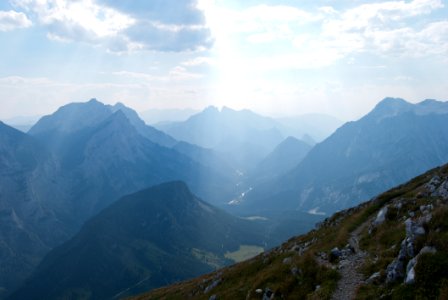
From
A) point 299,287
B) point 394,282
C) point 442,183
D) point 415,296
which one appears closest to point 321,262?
point 299,287

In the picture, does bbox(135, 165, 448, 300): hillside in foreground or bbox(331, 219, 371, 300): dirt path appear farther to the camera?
bbox(331, 219, 371, 300): dirt path

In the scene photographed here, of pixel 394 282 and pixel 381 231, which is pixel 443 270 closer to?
pixel 394 282

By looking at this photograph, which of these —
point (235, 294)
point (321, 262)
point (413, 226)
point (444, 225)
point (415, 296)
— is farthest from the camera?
point (235, 294)

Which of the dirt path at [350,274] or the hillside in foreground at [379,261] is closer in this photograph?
the hillside in foreground at [379,261]

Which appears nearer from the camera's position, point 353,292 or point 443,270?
point 443,270

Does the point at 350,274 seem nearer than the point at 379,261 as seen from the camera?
No

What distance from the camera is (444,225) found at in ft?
81.8

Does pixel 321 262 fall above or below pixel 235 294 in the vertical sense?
above

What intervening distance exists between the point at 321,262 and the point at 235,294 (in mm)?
10713

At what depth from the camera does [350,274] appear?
29.3 meters

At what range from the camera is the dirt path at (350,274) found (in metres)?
26.5

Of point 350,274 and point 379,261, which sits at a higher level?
point 379,261

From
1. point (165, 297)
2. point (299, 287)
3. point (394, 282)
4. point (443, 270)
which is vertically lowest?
point (165, 297)

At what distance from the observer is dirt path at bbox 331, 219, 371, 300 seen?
26500 millimetres
